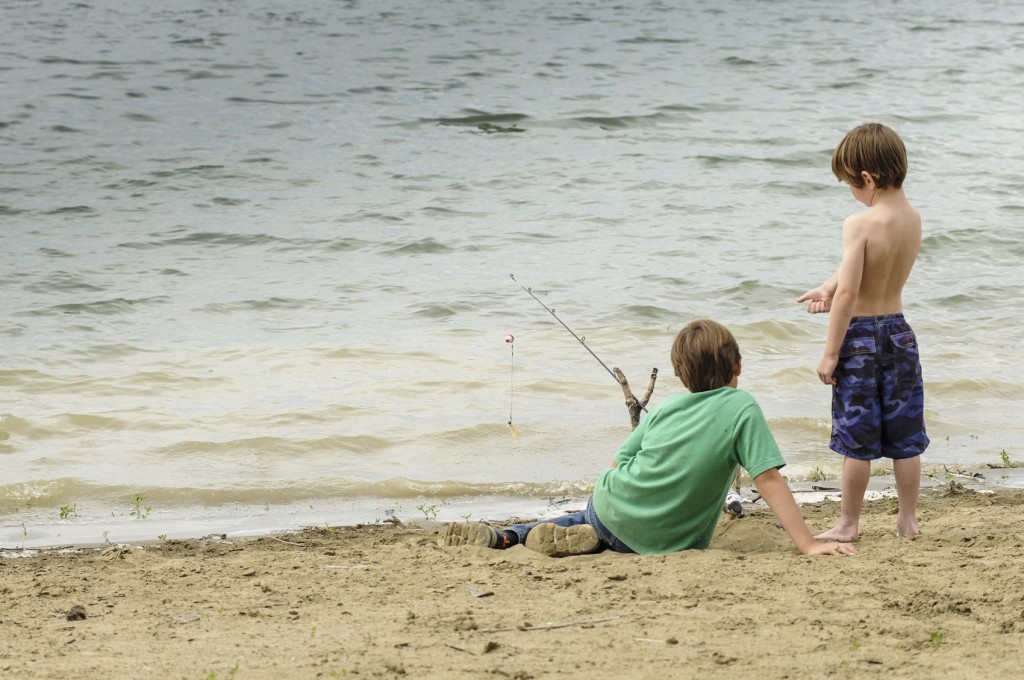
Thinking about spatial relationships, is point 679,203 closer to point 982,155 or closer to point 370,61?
point 982,155

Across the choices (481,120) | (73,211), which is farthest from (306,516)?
(481,120)

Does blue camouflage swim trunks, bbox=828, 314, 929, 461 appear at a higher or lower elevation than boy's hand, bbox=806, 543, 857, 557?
higher

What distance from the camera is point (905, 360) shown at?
398 cm

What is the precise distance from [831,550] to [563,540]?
0.90 meters

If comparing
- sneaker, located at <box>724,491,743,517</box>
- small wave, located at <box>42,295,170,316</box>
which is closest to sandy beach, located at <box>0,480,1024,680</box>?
sneaker, located at <box>724,491,743,517</box>

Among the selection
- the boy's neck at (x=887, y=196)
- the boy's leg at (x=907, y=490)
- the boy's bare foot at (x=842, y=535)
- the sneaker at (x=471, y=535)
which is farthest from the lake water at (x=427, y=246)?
the boy's neck at (x=887, y=196)

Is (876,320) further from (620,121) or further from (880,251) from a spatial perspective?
(620,121)

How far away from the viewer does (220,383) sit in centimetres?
770

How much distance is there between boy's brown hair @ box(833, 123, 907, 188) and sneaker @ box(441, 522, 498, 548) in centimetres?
180

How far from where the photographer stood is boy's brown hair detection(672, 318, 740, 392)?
3736 millimetres

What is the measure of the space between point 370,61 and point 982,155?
36.1 ft

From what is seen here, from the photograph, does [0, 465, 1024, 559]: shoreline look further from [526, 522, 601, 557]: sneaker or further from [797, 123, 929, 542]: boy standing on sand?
[797, 123, 929, 542]: boy standing on sand

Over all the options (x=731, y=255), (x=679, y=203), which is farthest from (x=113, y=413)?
(x=679, y=203)

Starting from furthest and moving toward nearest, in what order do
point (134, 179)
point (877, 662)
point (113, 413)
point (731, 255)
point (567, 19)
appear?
point (567, 19), point (134, 179), point (731, 255), point (113, 413), point (877, 662)
